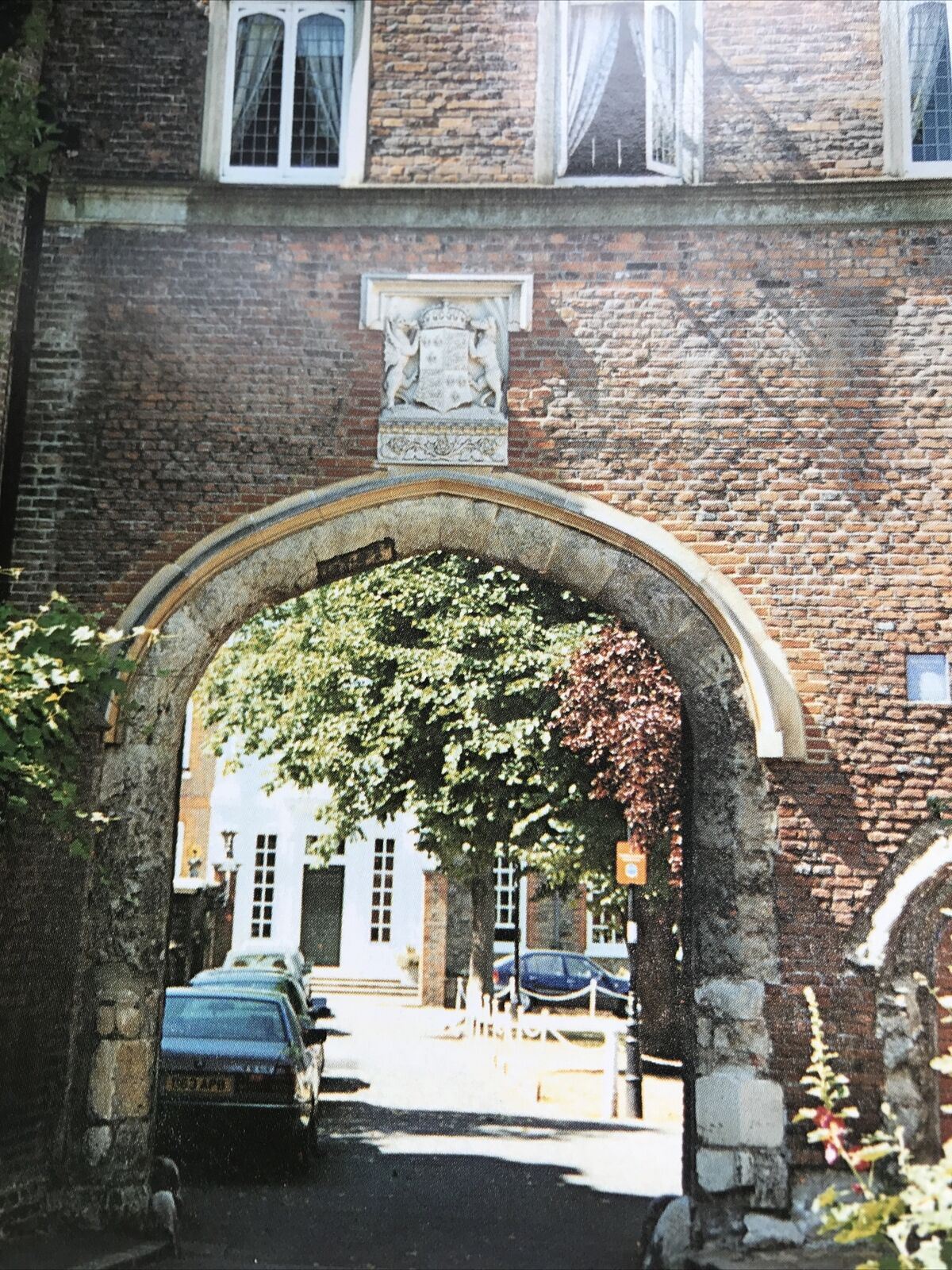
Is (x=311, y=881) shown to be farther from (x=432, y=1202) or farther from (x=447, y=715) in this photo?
(x=432, y=1202)

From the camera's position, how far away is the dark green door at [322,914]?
3791cm

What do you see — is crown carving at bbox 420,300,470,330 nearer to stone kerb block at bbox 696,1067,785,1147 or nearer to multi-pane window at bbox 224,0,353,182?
multi-pane window at bbox 224,0,353,182

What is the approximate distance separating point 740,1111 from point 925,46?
7564 mm

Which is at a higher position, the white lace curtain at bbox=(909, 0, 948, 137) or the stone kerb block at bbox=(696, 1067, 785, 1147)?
the white lace curtain at bbox=(909, 0, 948, 137)

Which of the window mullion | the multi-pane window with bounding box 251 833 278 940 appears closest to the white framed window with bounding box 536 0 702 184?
the window mullion

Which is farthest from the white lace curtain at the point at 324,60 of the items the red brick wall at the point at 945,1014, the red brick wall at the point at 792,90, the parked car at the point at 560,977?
the parked car at the point at 560,977

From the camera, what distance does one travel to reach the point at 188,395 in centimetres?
984

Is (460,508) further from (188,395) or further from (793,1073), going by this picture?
(793,1073)

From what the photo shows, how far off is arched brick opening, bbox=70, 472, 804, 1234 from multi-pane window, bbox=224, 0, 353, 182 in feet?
8.59

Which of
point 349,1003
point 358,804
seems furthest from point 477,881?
point 349,1003

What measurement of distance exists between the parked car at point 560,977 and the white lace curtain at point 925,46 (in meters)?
23.6

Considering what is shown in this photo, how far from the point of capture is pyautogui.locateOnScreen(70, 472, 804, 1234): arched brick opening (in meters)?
8.84

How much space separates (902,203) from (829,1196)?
693 cm

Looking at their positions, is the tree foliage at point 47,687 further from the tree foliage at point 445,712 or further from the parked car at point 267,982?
the tree foliage at point 445,712
